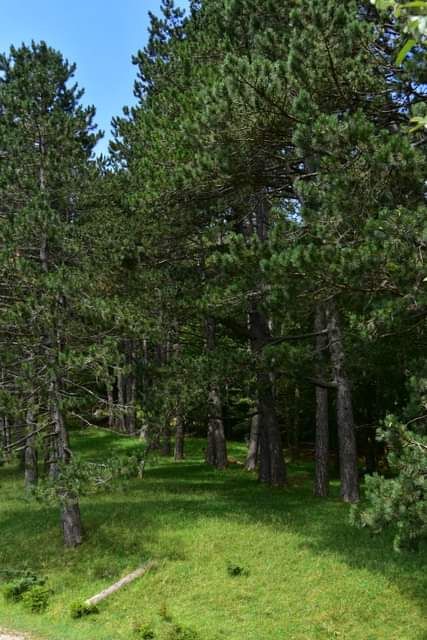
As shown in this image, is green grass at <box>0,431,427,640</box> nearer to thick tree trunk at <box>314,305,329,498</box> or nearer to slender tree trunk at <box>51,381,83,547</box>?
slender tree trunk at <box>51,381,83,547</box>

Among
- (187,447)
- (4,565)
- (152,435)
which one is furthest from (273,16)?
(187,447)

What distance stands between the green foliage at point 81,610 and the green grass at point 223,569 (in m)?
0.11

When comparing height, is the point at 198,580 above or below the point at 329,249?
below

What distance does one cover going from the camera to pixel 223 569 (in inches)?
439

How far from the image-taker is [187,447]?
108ft

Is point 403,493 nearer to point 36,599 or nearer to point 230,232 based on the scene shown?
point 36,599

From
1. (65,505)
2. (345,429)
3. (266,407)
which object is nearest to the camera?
(65,505)

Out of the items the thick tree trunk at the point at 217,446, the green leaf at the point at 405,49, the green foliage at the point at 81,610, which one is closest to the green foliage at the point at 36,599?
the green foliage at the point at 81,610

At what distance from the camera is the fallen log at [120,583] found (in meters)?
10.2

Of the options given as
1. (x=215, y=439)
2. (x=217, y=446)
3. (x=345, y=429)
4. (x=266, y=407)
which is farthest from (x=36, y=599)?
(x=215, y=439)

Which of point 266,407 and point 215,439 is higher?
point 266,407

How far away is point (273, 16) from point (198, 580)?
1121cm

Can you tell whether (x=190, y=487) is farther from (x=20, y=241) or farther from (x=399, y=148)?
(x=399, y=148)

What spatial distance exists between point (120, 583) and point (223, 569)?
1943 millimetres
